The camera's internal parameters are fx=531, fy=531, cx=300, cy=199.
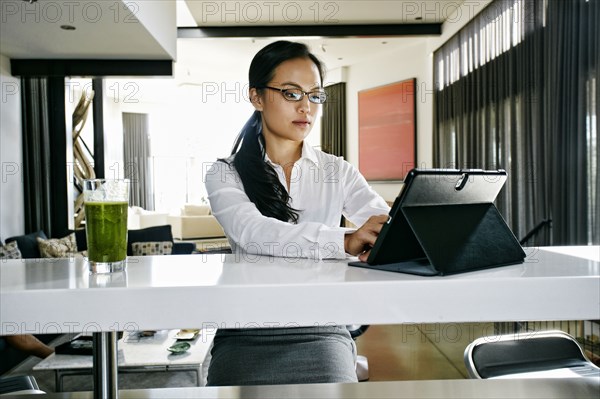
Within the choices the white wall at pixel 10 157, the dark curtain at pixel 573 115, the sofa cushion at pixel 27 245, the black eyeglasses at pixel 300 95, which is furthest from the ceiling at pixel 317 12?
the black eyeglasses at pixel 300 95

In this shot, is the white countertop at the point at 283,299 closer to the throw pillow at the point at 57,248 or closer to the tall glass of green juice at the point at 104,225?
the tall glass of green juice at the point at 104,225

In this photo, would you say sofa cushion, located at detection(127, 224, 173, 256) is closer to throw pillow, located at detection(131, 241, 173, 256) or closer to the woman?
throw pillow, located at detection(131, 241, 173, 256)

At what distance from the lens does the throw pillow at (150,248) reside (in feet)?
16.8

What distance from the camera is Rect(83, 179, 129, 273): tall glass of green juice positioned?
34.7 inches

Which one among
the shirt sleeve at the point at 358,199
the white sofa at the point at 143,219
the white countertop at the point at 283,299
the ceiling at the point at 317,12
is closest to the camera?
the white countertop at the point at 283,299

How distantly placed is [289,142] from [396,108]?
294 inches

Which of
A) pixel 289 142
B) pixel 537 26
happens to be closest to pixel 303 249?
pixel 289 142

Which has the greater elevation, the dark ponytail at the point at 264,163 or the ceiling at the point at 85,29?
the ceiling at the point at 85,29

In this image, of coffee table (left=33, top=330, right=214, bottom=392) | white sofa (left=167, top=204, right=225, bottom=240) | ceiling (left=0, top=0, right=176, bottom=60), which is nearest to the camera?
coffee table (left=33, top=330, right=214, bottom=392)

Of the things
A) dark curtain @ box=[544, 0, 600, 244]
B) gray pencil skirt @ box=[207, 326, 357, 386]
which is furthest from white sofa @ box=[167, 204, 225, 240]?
gray pencil skirt @ box=[207, 326, 357, 386]

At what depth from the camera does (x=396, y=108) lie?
8969 millimetres

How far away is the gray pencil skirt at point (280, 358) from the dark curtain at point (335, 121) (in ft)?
30.6

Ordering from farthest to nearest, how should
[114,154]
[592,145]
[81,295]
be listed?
[114,154] → [592,145] → [81,295]

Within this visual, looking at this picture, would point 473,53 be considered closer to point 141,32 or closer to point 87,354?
point 141,32
